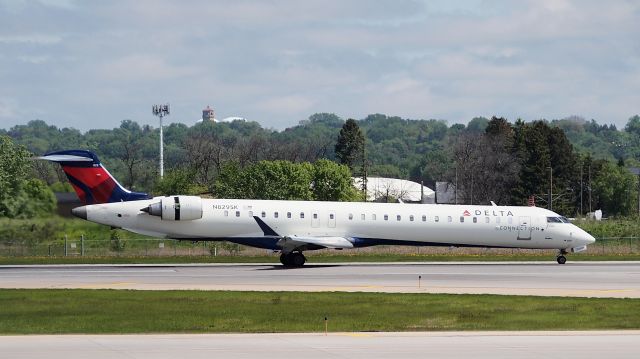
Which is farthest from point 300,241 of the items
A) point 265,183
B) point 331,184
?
point 331,184

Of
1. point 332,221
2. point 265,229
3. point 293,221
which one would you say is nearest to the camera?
point 265,229

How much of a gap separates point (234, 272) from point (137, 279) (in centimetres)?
547

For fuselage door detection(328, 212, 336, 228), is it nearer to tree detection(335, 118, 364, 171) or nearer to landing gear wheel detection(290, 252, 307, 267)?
landing gear wheel detection(290, 252, 307, 267)

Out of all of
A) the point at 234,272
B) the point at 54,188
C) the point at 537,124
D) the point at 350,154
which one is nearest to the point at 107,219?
the point at 234,272

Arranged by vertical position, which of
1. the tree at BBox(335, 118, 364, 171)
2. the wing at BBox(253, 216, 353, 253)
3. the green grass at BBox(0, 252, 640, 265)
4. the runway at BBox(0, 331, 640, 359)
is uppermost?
the tree at BBox(335, 118, 364, 171)

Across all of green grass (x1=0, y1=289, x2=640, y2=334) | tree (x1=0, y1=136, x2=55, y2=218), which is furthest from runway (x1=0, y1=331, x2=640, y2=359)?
tree (x1=0, y1=136, x2=55, y2=218)

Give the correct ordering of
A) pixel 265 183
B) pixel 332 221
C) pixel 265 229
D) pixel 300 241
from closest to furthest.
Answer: pixel 300 241, pixel 265 229, pixel 332 221, pixel 265 183

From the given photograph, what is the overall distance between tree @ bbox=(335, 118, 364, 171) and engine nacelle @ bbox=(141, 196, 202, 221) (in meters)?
88.7

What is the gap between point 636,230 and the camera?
269 feet

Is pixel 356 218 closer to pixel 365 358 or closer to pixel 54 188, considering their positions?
pixel 54 188

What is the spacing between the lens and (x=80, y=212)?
50.8 metres

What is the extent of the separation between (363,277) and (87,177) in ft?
49.5

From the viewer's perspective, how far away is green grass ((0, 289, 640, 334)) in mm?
29516

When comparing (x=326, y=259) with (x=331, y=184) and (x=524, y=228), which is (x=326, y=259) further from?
(x=331, y=184)
